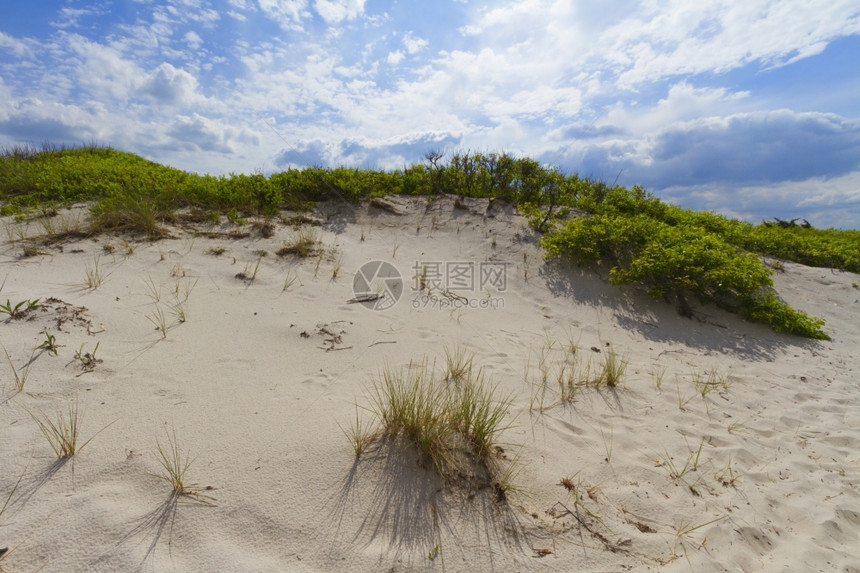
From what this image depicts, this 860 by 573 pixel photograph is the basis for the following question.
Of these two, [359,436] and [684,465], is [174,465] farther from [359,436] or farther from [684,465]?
[684,465]

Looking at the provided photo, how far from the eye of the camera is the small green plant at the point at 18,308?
3816 mm

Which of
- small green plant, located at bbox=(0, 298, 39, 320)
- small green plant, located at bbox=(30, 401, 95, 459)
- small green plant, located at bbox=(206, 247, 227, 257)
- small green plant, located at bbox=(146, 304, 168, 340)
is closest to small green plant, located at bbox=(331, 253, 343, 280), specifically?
small green plant, located at bbox=(206, 247, 227, 257)

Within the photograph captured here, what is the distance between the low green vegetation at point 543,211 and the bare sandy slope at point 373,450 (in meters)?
0.80

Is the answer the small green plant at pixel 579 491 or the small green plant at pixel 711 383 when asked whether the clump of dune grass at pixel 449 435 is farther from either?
the small green plant at pixel 711 383

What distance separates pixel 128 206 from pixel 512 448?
A: 7.97 meters

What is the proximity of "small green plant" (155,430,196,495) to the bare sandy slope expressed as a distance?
0.04 m

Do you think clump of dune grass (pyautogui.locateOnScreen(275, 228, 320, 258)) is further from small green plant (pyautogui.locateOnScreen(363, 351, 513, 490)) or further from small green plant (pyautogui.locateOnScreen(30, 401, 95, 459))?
small green plant (pyautogui.locateOnScreen(363, 351, 513, 490))

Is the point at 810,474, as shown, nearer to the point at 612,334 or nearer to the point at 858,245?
the point at 612,334

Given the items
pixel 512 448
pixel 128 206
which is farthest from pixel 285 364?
pixel 128 206

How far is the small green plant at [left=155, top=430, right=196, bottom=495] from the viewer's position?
2266 mm

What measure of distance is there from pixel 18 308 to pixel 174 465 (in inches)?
123

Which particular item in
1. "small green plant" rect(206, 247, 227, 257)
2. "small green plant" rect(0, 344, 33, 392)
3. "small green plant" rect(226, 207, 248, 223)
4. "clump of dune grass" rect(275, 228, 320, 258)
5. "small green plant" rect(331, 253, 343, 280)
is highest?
"small green plant" rect(226, 207, 248, 223)

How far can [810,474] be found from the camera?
10.3 ft

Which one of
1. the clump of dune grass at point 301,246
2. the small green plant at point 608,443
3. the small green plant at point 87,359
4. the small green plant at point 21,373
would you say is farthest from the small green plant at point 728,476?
the clump of dune grass at point 301,246
